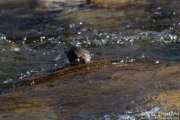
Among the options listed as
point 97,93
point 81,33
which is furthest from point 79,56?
point 81,33

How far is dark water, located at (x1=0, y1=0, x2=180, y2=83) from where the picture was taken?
7.40m

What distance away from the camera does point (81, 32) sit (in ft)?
28.7

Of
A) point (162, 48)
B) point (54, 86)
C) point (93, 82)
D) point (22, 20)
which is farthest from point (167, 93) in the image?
point (22, 20)

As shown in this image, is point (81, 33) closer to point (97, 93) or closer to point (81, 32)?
point (81, 32)

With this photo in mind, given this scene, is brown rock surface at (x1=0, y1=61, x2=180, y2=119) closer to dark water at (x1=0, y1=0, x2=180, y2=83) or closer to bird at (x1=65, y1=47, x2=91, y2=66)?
bird at (x1=65, y1=47, x2=91, y2=66)

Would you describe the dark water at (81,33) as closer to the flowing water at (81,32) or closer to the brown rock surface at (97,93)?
the flowing water at (81,32)

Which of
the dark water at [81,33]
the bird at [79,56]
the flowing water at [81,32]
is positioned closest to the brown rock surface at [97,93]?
the bird at [79,56]

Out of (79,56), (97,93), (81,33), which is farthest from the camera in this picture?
(81,33)

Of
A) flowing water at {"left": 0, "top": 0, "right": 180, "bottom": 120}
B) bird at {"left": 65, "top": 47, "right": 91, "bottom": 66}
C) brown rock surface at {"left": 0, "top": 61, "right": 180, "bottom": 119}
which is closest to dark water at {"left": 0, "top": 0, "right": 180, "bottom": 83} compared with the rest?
flowing water at {"left": 0, "top": 0, "right": 180, "bottom": 120}

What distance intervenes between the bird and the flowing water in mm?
755

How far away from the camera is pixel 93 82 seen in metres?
5.00

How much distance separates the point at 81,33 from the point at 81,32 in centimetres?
4

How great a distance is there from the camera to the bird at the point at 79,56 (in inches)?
238

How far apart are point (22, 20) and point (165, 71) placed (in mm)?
5144
